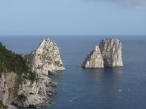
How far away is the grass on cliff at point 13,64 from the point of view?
9339cm

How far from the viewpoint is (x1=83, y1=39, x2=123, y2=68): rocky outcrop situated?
17712 cm

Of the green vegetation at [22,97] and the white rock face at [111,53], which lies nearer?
the green vegetation at [22,97]

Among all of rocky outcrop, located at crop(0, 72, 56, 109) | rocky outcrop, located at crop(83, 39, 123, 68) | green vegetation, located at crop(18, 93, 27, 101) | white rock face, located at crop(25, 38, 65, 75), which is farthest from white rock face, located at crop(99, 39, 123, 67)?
green vegetation, located at crop(18, 93, 27, 101)

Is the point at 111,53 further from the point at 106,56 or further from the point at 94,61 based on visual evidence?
the point at 94,61

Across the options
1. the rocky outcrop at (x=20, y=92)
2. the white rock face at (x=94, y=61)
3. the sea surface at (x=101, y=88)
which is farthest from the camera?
the white rock face at (x=94, y=61)

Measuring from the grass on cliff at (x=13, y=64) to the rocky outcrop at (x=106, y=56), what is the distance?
74.0 m

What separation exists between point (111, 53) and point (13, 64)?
3754 inches

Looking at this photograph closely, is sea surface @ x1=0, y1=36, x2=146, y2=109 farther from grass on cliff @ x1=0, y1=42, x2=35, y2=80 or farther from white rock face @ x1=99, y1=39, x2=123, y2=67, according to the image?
grass on cliff @ x1=0, y1=42, x2=35, y2=80

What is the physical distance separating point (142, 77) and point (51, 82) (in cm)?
4506

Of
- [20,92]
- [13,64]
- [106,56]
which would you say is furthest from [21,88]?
[106,56]

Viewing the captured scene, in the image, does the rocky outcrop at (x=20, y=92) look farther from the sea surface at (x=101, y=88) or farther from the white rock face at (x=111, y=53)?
the white rock face at (x=111, y=53)

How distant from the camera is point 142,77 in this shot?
490 feet

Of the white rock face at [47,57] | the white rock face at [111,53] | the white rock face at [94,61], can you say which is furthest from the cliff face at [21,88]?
the white rock face at [111,53]

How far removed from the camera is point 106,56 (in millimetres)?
184750
